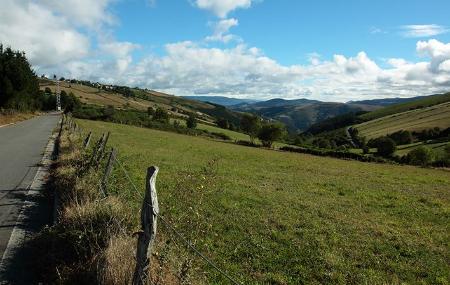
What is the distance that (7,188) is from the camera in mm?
15320

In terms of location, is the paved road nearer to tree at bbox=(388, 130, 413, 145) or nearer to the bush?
the bush

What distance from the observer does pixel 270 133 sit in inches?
3647

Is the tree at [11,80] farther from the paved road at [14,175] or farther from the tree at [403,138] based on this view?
the tree at [403,138]

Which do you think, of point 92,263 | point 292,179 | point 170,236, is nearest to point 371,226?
point 170,236

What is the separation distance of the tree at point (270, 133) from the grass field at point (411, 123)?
7592cm

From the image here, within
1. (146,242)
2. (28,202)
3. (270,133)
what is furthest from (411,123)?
(146,242)

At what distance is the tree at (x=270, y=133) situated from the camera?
92.0m

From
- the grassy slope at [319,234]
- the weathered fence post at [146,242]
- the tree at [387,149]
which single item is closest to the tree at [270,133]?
the tree at [387,149]

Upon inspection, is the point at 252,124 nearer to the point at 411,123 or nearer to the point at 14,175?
the point at 14,175

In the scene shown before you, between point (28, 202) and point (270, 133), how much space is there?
81125 millimetres

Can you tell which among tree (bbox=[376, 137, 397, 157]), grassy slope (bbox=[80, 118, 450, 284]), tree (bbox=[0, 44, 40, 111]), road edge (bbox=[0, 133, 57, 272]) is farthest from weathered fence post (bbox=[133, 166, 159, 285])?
tree (bbox=[376, 137, 397, 157])

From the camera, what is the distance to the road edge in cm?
873

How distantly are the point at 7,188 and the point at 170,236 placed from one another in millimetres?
9452

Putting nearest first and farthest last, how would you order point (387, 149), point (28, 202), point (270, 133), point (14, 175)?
1. point (28, 202)
2. point (14, 175)
3. point (270, 133)
4. point (387, 149)
